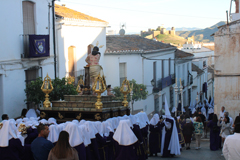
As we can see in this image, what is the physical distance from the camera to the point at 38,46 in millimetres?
13531

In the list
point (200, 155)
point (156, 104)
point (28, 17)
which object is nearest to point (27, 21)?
point (28, 17)

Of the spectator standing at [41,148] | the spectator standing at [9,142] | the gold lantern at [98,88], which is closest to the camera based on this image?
the spectator standing at [41,148]

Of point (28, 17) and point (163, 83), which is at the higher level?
point (28, 17)

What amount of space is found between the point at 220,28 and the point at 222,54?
1.23 meters

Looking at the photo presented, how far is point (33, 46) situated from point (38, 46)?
0.93ft

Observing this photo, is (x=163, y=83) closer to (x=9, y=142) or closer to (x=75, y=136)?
(x=75, y=136)

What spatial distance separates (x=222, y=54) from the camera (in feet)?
54.2

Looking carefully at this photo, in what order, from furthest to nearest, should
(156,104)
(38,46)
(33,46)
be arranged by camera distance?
(156,104), (38,46), (33,46)

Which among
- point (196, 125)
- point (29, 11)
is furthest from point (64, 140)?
point (29, 11)

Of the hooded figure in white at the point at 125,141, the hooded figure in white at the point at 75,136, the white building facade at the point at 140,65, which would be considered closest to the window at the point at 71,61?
the white building facade at the point at 140,65

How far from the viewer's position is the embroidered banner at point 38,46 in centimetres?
1321

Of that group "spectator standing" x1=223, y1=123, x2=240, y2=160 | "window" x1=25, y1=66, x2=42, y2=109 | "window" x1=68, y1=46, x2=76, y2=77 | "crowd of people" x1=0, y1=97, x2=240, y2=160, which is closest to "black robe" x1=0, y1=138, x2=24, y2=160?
"crowd of people" x1=0, y1=97, x2=240, y2=160

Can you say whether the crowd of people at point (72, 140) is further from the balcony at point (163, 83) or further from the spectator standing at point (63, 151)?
the balcony at point (163, 83)

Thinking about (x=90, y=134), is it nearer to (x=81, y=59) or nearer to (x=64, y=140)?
(x=64, y=140)
